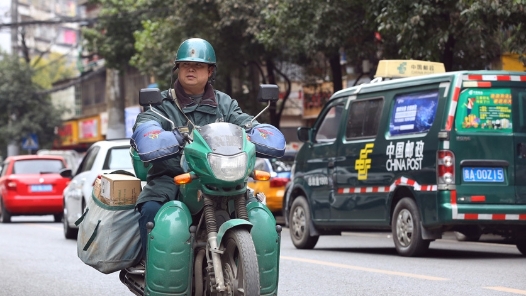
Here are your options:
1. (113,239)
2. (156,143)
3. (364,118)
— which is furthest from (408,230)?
(156,143)

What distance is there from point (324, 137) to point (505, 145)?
3170 mm

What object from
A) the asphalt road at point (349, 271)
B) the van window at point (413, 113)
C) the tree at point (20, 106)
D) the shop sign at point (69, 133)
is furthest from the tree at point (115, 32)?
the van window at point (413, 113)

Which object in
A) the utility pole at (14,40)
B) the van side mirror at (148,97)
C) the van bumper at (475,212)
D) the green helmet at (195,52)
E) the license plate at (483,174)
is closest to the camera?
the van side mirror at (148,97)

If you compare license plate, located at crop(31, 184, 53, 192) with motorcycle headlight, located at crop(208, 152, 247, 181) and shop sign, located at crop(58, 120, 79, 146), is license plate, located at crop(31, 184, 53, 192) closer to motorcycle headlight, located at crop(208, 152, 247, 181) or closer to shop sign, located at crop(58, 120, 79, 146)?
motorcycle headlight, located at crop(208, 152, 247, 181)

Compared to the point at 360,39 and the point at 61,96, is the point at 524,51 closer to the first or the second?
the point at 360,39

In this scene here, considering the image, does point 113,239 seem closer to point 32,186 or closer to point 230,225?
point 230,225

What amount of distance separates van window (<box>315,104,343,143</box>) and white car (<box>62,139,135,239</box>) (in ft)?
9.01

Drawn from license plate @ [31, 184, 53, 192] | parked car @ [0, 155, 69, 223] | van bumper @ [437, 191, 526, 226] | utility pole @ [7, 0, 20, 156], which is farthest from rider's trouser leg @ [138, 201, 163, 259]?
utility pole @ [7, 0, 20, 156]

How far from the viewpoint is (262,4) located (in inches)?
1061

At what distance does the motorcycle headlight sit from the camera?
251 inches

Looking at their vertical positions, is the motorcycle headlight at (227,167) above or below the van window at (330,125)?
below

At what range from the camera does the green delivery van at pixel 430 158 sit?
13.1m

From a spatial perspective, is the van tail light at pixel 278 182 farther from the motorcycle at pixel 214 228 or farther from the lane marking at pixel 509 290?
the motorcycle at pixel 214 228

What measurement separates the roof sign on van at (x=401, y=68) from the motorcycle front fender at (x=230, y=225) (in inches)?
372
